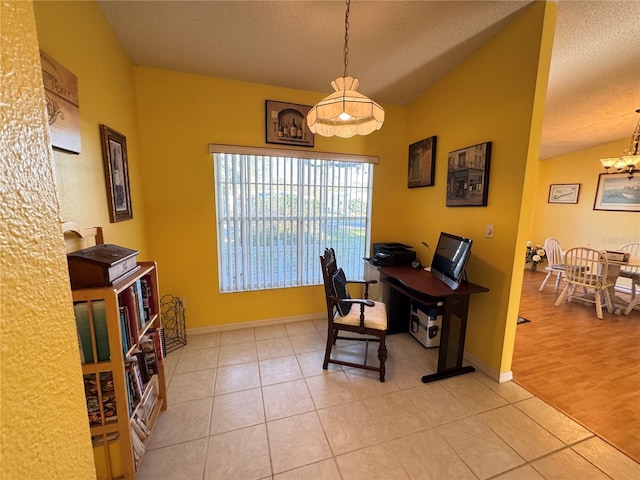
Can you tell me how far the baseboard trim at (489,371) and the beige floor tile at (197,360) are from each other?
2.27 m

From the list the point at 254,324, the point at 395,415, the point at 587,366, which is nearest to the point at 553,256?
the point at 587,366

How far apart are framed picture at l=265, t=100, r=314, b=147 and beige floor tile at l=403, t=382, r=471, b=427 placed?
250cm

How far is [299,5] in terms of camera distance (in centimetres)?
169

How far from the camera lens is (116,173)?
1876mm

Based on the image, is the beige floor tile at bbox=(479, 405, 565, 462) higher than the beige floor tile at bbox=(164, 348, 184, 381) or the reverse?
higher

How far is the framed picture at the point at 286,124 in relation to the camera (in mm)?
2693

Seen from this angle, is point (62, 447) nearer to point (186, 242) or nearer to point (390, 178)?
point (186, 242)

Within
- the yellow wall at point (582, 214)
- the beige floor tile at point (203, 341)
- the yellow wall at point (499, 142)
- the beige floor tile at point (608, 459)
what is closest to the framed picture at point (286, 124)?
the yellow wall at point (499, 142)

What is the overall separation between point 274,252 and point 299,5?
210cm

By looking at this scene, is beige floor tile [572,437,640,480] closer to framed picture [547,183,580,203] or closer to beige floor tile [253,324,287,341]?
beige floor tile [253,324,287,341]

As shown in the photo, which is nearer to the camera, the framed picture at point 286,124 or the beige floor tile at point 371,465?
the beige floor tile at point 371,465

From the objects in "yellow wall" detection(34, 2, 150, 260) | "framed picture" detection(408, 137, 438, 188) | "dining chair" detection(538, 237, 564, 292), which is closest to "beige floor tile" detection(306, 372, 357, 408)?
→ "yellow wall" detection(34, 2, 150, 260)

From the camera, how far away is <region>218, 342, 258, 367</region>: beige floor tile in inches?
92.2

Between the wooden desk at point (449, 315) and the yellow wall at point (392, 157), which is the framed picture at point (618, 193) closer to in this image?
the yellow wall at point (392, 157)
